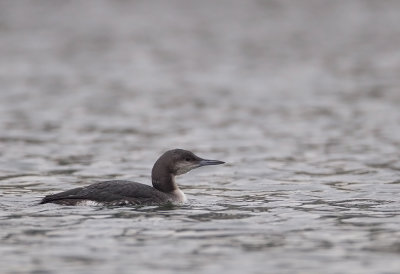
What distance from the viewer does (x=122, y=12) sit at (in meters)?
38.3

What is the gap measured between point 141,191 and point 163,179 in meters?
0.47

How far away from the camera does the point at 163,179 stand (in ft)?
38.7

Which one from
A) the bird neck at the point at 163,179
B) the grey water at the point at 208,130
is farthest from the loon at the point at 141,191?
the grey water at the point at 208,130

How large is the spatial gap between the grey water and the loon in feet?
0.49

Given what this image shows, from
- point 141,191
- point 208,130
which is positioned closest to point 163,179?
point 141,191

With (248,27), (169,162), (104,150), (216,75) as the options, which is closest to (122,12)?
(248,27)

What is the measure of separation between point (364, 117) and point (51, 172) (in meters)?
7.44

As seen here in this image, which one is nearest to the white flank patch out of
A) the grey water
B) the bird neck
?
the grey water

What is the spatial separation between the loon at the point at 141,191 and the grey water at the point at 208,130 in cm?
15

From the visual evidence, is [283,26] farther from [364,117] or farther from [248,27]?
[364,117]

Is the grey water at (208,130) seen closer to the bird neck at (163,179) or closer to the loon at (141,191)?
the loon at (141,191)

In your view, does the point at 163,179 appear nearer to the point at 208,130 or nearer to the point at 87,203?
the point at 87,203

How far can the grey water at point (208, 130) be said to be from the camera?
9180mm

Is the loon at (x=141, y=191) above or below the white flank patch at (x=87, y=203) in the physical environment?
above
